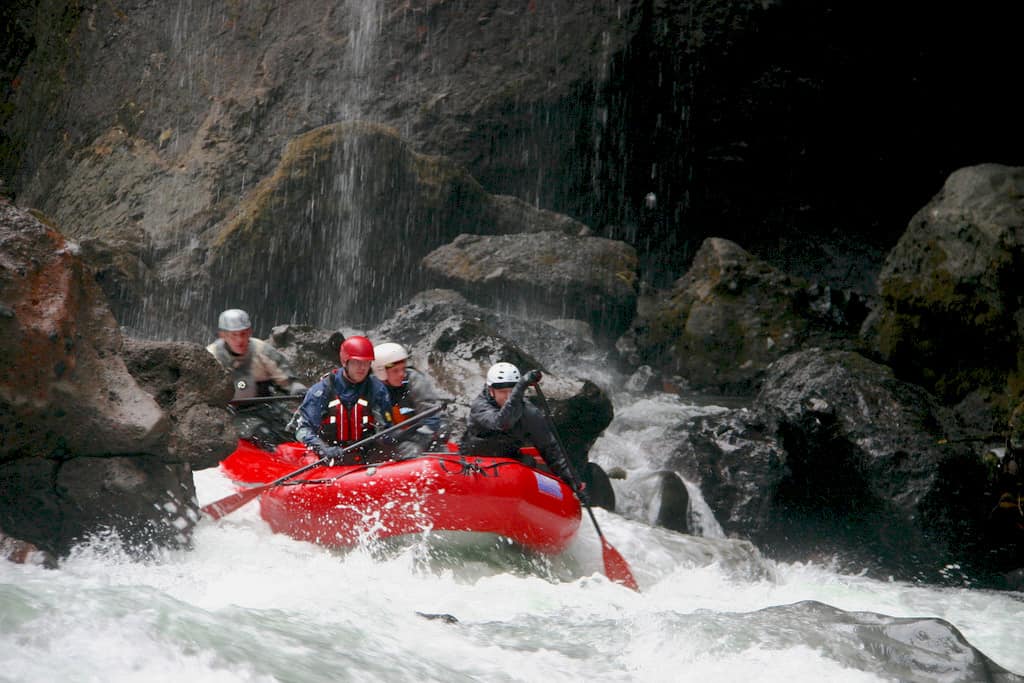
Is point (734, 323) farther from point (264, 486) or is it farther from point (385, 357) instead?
point (264, 486)

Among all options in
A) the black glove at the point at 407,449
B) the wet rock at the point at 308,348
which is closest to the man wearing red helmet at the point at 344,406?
the black glove at the point at 407,449

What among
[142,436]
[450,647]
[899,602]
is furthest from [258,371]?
[899,602]

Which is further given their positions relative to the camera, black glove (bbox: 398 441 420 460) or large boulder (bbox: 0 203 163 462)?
black glove (bbox: 398 441 420 460)

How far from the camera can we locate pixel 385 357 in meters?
6.65

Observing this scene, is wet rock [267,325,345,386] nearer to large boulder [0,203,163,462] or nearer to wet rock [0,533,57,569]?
large boulder [0,203,163,462]

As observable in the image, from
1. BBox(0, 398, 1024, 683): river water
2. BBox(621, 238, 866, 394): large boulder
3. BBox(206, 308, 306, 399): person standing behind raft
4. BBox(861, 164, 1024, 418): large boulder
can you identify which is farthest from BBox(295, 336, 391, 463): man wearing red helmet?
BBox(621, 238, 866, 394): large boulder

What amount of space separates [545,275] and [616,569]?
285 inches

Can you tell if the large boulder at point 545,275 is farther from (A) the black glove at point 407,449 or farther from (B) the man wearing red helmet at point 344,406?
(A) the black glove at point 407,449

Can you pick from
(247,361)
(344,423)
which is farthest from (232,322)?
(344,423)

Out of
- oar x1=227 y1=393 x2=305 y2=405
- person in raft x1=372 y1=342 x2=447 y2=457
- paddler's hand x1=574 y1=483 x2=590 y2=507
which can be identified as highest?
person in raft x1=372 y1=342 x2=447 y2=457

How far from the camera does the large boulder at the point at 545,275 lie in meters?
12.5

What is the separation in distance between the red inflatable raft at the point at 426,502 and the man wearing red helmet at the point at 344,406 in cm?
53

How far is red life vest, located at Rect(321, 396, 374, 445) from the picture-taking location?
19.9 feet

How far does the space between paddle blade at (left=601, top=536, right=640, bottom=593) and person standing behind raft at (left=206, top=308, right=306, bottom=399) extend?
9.33ft
